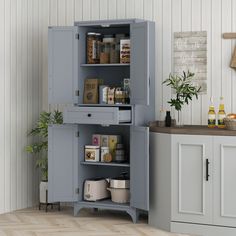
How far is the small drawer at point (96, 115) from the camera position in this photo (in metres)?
5.40

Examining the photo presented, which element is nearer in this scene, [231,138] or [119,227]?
[231,138]

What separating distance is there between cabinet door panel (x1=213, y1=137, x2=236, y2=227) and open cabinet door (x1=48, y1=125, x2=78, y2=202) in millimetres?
1387

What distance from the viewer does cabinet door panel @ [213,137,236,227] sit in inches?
198

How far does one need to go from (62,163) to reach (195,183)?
1.33 meters

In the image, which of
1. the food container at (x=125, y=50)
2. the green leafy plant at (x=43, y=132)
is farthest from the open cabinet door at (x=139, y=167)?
the green leafy plant at (x=43, y=132)

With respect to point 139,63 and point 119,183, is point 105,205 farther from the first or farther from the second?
point 139,63

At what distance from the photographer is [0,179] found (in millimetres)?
5895

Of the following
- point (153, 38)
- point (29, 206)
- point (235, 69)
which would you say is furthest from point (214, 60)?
point (29, 206)

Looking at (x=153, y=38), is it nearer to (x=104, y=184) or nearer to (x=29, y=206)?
(x=104, y=184)

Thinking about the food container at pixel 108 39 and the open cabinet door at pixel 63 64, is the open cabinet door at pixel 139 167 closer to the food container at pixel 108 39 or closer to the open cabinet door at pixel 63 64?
the open cabinet door at pixel 63 64

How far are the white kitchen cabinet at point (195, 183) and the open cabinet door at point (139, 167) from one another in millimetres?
83

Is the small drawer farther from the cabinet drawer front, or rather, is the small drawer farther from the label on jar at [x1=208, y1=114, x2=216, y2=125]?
the label on jar at [x1=208, y1=114, x2=216, y2=125]

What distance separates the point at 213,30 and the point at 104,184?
1727mm

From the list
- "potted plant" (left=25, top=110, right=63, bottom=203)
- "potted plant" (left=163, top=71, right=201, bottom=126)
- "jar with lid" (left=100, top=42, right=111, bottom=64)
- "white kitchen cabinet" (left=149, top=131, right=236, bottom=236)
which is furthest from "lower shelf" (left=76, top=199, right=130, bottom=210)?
"jar with lid" (left=100, top=42, right=111, bottom=64)
